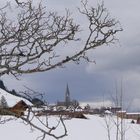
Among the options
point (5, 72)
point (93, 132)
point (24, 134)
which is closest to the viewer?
point (5, 72)

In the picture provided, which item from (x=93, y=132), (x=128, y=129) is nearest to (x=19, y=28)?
(x=93, y=132)

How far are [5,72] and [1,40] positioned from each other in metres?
0.42

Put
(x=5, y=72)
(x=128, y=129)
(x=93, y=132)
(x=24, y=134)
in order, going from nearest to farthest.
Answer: (x=5, y=72), (x=24, y=134), (x=93, y=132), (x=128, y=129)

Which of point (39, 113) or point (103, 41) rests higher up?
point (103, 41)

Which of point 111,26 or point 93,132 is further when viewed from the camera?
point 93,132

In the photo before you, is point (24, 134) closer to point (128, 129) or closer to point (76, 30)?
point (128, 129)

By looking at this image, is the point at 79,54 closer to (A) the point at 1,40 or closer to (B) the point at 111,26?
(B) the point at 111,26

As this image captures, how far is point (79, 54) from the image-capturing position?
263 inches

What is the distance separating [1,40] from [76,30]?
0.83m

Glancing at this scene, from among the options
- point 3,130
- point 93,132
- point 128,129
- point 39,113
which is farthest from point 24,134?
point 39,113

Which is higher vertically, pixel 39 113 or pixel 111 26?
pixel 111 26

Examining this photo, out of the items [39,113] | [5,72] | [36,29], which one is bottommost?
[39,113]

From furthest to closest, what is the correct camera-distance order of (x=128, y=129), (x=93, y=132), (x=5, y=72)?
1. (x=128, y=129)
2. (x=93, y=132)
3. (x=5, y=72)

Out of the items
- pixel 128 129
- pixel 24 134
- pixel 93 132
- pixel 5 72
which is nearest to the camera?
pixel 5 72
